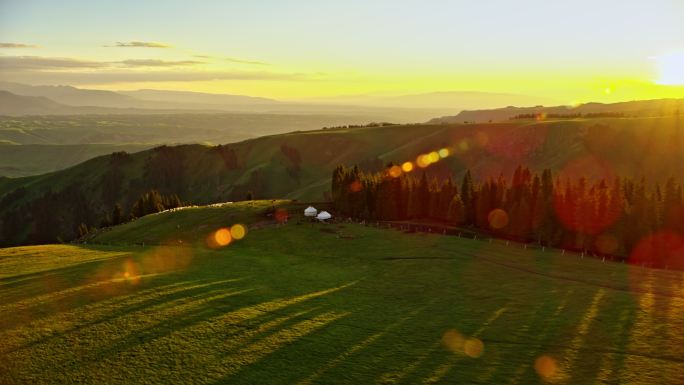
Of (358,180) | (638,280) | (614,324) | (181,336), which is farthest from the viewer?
(358,180)

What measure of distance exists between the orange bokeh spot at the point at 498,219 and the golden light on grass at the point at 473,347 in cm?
6182

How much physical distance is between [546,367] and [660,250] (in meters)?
67.3

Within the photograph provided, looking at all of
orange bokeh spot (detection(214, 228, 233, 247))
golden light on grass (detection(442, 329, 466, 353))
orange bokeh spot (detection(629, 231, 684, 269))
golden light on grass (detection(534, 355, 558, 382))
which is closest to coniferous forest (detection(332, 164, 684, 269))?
orange bokeh spot (detection(629, 231, 684, 269))

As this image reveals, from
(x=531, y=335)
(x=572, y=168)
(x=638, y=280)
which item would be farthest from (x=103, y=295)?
(x=572, y=168)

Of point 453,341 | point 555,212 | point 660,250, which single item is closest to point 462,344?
point 453,341

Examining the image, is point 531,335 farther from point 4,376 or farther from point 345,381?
point 4,376

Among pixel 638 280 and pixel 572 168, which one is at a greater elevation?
pixel 572 168

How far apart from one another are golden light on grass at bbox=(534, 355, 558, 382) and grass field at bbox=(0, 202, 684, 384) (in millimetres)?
210

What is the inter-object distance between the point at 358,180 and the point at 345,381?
81201 mm

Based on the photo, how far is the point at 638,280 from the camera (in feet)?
184

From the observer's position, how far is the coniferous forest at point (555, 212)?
85.9 meters

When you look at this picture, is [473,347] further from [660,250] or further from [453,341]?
[660,250]

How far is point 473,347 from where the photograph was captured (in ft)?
117

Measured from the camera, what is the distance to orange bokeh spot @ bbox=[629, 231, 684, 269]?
267 feet
